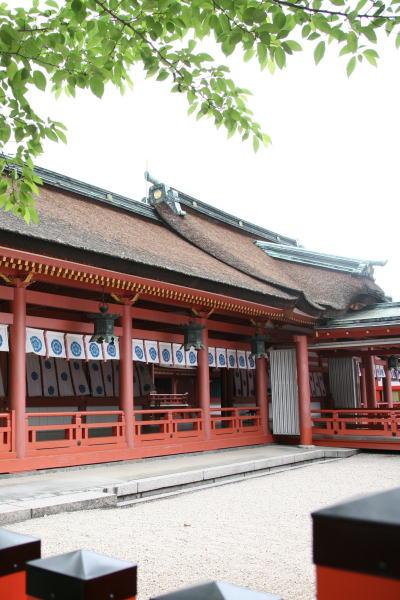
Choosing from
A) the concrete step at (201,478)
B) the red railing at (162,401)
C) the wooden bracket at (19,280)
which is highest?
the wooden bracket at (19,280)

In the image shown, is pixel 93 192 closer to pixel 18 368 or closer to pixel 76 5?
pixel 18 368

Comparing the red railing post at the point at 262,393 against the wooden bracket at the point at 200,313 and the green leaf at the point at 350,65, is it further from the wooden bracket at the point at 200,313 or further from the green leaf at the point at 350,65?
the green leaf at the point at 350,65

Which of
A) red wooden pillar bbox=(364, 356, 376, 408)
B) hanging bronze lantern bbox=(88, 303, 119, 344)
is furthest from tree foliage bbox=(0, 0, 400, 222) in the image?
red wooden pillar bbox=(364, 356, 376, 408)

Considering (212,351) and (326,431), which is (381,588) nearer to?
(212,351)

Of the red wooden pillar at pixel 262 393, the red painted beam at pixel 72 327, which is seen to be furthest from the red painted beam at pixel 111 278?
the red wooden pillar at pixel 262 393

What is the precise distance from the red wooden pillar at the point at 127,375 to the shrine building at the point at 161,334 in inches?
1.1

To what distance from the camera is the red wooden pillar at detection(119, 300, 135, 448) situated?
11.7m

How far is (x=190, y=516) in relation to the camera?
23.8 ft

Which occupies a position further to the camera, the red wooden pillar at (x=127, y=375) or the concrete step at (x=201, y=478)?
the red wooden pillar at (x=127, y=375)

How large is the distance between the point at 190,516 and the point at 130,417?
15.2 feet

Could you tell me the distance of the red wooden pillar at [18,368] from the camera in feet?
31.8

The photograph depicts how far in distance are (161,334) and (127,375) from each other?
1.62 metres

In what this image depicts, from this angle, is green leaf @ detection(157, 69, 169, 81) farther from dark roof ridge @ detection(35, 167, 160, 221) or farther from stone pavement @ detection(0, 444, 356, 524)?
dark roof ridge @ detection(35, 167, 160, 221)

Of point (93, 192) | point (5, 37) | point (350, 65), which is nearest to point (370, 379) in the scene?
point (93, 192)
